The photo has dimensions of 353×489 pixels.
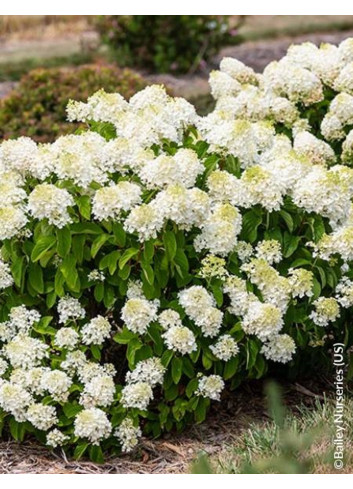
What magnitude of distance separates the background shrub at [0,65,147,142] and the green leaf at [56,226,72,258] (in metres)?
3.78

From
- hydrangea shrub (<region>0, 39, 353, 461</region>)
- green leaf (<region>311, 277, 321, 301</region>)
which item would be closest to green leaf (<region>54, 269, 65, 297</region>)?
hydrangea shrub (<region>0, 39, 353, 461</region>)

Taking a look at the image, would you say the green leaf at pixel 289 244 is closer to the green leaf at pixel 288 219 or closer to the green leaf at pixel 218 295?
A: the green leaf at pixel 288 219

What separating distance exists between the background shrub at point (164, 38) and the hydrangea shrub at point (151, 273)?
23.7ft

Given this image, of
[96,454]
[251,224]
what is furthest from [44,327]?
[251,224]

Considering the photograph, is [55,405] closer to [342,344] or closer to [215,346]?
[215,346]

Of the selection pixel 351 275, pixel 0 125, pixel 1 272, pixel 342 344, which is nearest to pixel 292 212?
pixel 351 275

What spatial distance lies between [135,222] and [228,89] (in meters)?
2.00

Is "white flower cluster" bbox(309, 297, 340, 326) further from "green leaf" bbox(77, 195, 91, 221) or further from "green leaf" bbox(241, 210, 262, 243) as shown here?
"green leaf" bbox(77, 195, 91, 221)

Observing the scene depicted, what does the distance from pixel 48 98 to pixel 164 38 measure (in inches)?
154

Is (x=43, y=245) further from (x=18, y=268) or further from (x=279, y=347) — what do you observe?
(x=279, y=347)

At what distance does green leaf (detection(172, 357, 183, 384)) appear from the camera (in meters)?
4.40

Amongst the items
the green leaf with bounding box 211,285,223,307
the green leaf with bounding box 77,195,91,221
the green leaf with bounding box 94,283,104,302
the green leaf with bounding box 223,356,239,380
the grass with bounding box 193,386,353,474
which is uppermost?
the green leaf with bounding box 77,195,91,221

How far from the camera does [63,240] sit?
425 centimetres

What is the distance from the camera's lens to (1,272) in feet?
14.5
